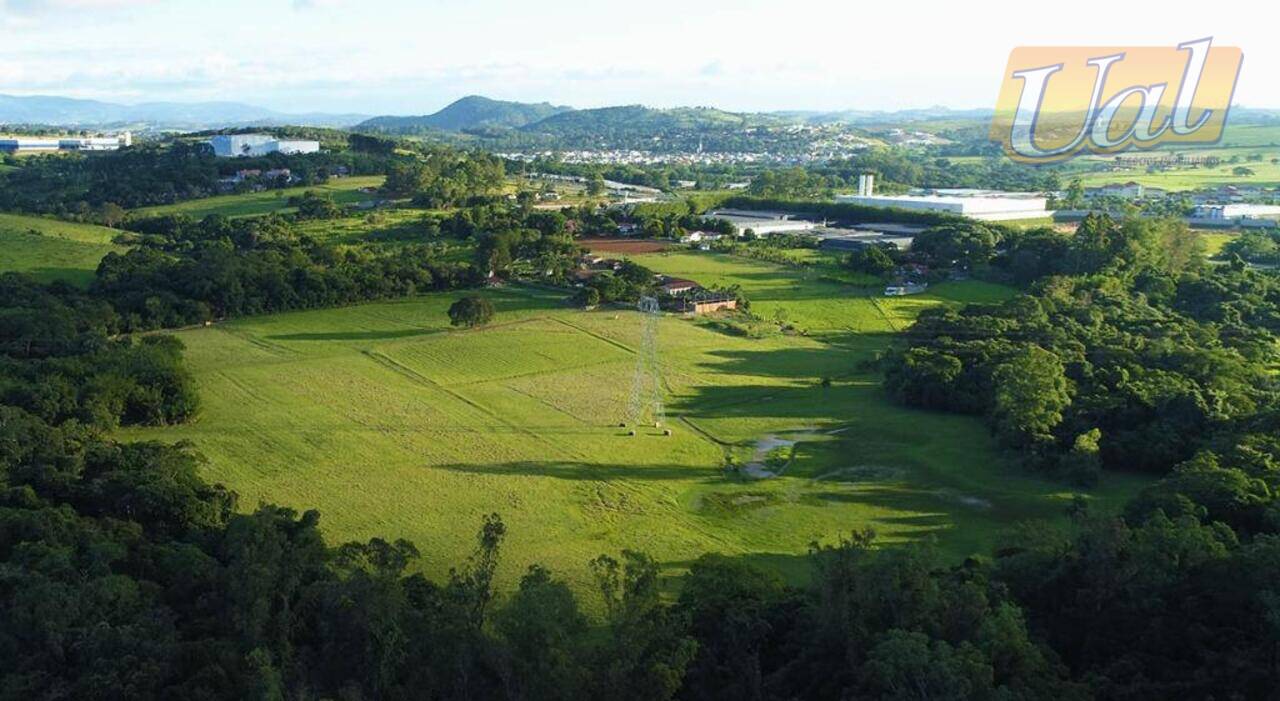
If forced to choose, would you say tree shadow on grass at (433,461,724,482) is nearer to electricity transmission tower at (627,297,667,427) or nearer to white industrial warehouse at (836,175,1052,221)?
electricity transmission tower at (627,297,667,427)

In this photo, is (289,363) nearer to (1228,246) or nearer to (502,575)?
(502,575)

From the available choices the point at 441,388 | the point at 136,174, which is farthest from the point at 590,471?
the point at 136,174

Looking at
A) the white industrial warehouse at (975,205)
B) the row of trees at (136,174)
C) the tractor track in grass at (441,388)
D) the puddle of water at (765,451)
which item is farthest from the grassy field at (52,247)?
the white industrial warehouse at (975,205)

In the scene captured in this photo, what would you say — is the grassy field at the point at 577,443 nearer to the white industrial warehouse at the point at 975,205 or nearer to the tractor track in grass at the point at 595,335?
the tractor track in grass at the point at 595,335

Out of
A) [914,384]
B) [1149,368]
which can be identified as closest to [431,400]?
[914,384]

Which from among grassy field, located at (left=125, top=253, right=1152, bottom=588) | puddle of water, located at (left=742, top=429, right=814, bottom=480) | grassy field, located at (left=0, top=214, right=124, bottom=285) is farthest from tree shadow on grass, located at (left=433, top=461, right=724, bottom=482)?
grassy field, located at (left=0, top=214, right=124, bottom=285)

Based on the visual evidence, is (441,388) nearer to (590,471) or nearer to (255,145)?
(590,471)
